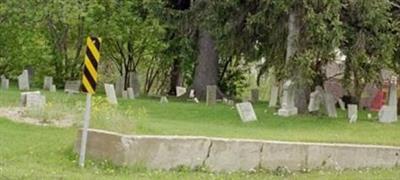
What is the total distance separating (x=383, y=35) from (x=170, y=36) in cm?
1028

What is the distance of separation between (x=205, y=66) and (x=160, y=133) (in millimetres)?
13828

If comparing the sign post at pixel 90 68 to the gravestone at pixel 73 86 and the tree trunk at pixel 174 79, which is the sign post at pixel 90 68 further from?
the tree trunk at pixel 174 79

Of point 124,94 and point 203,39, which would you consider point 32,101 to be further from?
point 203,39

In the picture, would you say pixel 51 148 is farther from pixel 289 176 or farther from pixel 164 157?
pixel 289 176

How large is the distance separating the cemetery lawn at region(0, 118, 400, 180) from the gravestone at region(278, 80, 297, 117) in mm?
6841

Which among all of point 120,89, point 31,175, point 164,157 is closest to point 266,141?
point 164,157

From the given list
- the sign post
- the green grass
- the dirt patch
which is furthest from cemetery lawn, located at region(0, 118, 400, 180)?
the dirt patch

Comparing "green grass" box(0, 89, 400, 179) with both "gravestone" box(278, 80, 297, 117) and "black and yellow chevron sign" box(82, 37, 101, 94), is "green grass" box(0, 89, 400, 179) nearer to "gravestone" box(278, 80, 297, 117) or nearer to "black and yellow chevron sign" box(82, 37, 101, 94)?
"gravestone" box(278, 80, 297, 117)

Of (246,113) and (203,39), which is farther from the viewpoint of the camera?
(203,39)

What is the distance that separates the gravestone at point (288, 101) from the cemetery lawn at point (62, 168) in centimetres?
684

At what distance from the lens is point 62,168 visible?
1066 cm

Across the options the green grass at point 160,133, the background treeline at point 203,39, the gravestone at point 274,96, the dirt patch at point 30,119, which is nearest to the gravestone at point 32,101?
the dirt patch at point 30,119

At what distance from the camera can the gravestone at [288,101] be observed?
1955 centimetres

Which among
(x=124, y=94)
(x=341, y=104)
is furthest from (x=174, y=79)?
(x=341, y=104)
